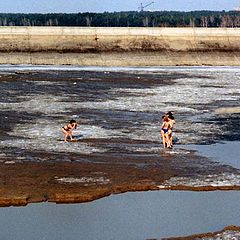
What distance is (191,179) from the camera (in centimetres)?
1838

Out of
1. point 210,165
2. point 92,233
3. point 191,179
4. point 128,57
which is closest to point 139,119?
point 210,165

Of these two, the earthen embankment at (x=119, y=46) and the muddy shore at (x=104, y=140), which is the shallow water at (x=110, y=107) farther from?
the earthen embankment at (x=119, y=46)

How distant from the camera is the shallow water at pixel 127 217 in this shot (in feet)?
44.6

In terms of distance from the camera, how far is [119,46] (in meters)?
84.9

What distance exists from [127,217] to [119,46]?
71.1 metres

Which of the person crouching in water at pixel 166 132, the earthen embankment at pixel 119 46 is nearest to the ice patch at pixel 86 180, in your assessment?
A: the person crouching in water at pixel 166 132

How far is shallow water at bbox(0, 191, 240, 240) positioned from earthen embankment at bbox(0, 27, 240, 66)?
6267 centimetres

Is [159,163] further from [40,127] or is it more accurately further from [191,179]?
[40,127]

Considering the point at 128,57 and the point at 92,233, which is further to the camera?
the point at 128,57

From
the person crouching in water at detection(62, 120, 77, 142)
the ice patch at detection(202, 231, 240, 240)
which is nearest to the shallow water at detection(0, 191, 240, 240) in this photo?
the ice patch at detection(202, 231, 240, 240)

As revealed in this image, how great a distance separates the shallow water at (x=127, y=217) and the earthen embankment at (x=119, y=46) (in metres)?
62.7

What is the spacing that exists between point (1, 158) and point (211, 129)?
34.9 ft

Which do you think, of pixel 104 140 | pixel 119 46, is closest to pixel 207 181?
pixel 104 140

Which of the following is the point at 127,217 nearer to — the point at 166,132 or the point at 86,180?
the point at 86,180
